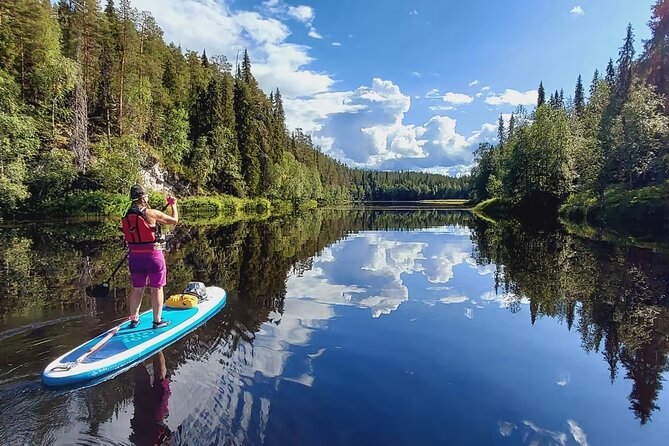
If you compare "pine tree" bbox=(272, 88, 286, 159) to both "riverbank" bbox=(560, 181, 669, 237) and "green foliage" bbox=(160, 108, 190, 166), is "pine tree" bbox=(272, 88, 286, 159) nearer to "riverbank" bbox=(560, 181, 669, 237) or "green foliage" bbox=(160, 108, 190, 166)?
"green foliage" bbox=(160, 108, 190, 166)

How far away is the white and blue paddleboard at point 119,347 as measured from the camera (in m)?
5.68

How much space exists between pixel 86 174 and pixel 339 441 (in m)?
38.8

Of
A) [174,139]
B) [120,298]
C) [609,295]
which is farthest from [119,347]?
[174,139]

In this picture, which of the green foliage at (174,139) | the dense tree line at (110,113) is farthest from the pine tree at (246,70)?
the green foliage at (174,139)

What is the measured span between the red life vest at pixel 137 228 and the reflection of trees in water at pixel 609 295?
25.4ft

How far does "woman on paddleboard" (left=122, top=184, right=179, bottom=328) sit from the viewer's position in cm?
711

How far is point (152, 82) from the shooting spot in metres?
51.7

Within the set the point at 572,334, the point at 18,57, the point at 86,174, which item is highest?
the point at 18,57

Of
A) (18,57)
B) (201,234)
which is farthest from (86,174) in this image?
(201,234)

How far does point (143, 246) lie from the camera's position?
7.25m

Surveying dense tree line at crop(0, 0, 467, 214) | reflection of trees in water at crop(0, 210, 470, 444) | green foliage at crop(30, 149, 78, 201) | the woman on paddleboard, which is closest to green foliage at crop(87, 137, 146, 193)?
dense tree line at crop(0, 0, 467, 214)

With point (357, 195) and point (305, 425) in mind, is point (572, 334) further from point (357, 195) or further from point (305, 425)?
point (357, 195)

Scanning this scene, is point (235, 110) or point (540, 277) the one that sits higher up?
point (235, 110)

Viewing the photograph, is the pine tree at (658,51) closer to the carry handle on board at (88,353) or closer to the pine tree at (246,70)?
the carry handle on board at (88,353)
